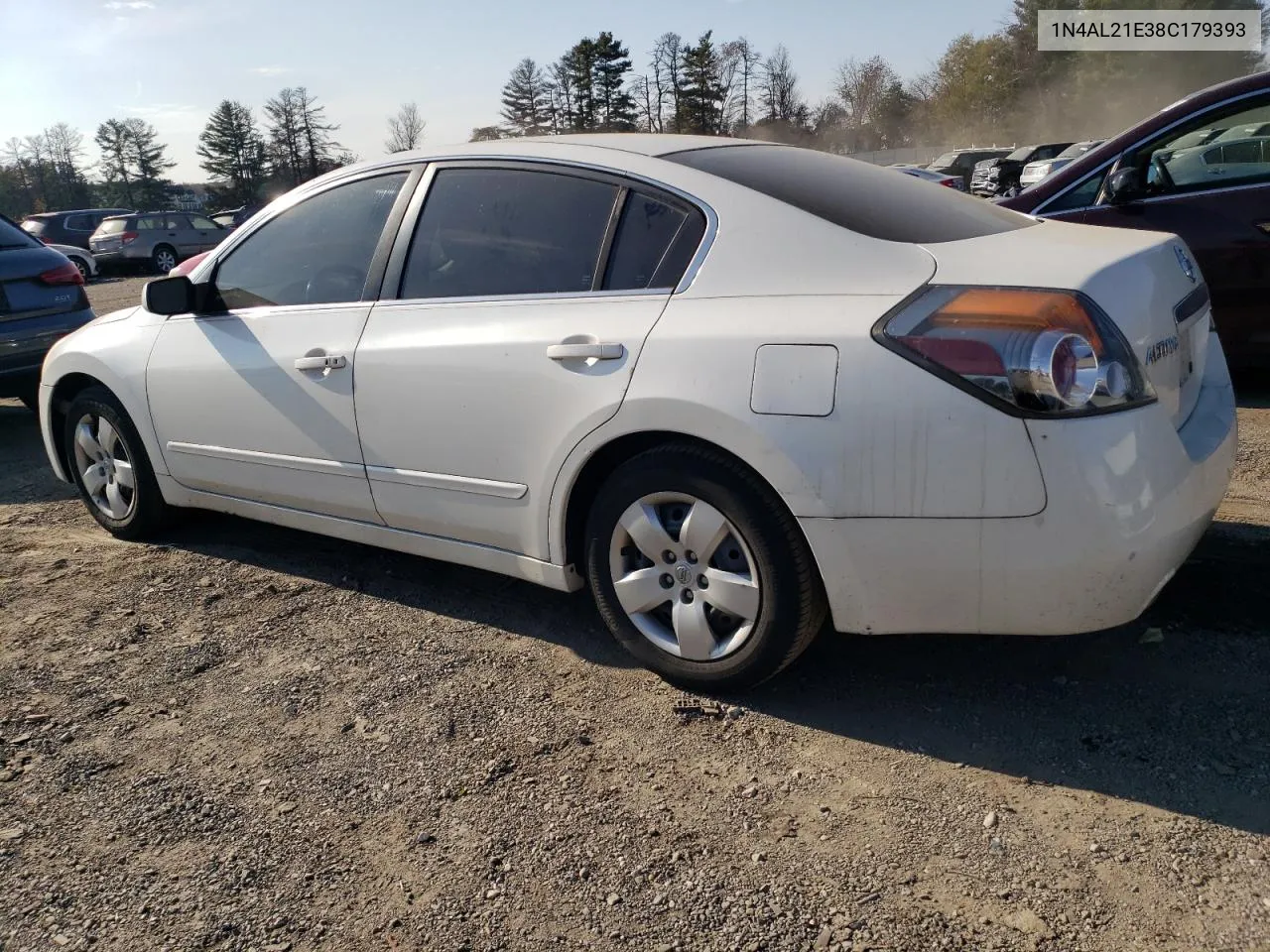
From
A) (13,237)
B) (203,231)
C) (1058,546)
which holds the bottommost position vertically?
(1058,546)

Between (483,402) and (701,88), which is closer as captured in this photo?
(483,402)

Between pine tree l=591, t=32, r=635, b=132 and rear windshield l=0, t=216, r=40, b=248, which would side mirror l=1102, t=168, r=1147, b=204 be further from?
pine tree l=591, t=32, r=635, b=132

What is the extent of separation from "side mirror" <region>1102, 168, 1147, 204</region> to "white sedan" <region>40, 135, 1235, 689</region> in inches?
106

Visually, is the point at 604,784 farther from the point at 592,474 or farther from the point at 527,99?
the point at 527,99

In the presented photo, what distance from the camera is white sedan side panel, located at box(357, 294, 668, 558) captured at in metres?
3.00

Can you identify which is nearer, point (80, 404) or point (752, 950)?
point (752, 950)

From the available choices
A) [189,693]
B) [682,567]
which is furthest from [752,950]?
[189,693]

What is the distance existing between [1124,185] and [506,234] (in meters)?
3.95

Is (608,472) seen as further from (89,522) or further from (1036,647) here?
(89,522)

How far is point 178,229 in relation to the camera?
29000 millimetres

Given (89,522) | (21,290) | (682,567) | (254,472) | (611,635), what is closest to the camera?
(682,567)

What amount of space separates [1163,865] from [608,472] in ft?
5.56

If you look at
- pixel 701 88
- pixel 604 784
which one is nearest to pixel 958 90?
pixel 701 88

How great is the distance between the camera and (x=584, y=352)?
298 centimetres
